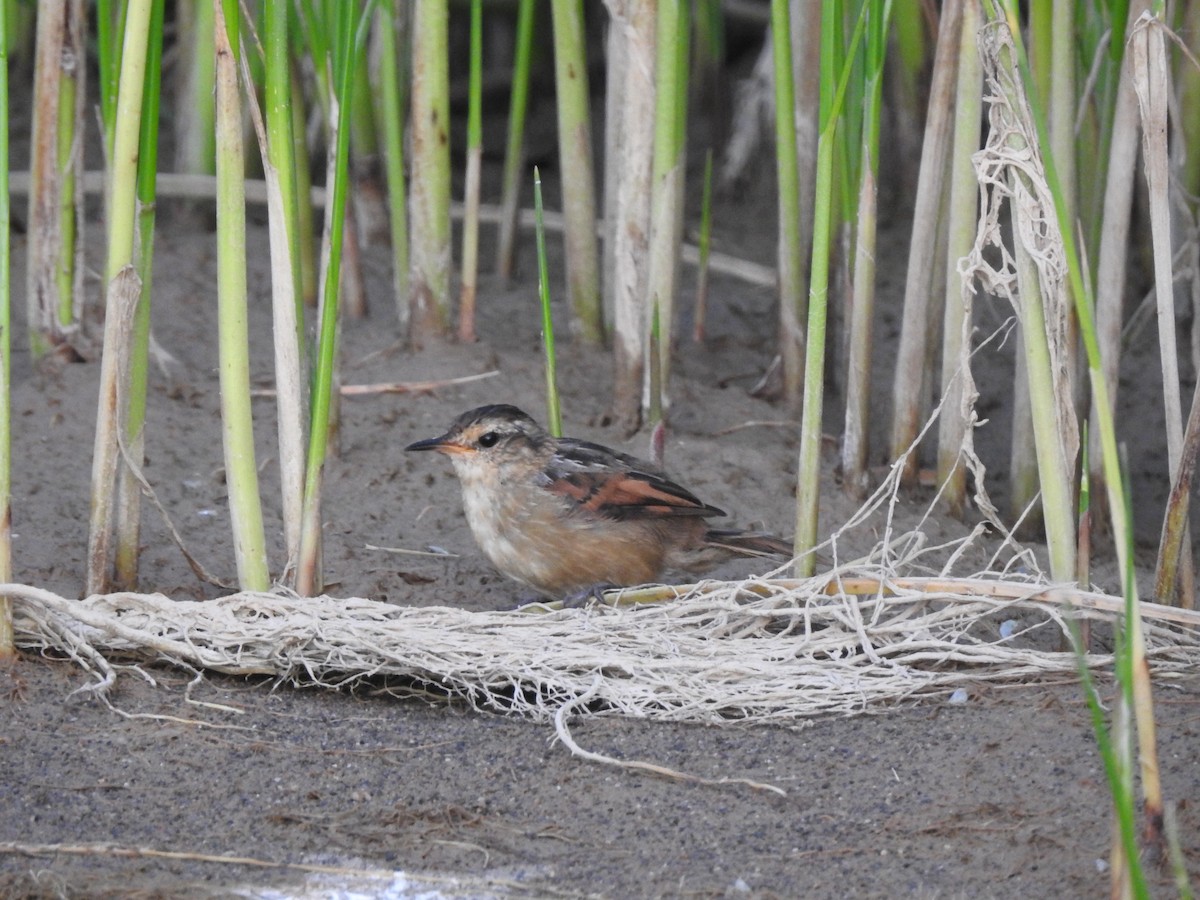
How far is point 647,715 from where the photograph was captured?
408 centimetres

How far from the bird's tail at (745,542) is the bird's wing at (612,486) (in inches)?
3.2

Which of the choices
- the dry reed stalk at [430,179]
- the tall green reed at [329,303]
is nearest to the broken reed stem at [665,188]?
the dry reed stalk at [430,179]

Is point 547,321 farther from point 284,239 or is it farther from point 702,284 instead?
point 702,284

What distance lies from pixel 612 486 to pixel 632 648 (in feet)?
3.07

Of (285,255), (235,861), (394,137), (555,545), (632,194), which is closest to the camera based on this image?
(235,861)

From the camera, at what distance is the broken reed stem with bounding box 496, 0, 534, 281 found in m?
5.91

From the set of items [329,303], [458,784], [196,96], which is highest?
[196,96]

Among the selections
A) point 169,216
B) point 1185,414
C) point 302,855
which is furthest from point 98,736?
point 1185,414

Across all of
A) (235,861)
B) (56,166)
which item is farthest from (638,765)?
(56,166)

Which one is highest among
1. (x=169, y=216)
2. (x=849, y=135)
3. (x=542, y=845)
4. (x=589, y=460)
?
(x=849, y=135)

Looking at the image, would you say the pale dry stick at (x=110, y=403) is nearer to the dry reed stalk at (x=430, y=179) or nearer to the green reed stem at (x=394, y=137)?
the green reed stem at (x=394, y=137)

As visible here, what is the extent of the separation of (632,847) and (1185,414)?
4.85 meters

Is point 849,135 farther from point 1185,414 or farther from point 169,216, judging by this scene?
point 169,216

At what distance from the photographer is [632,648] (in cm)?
432
